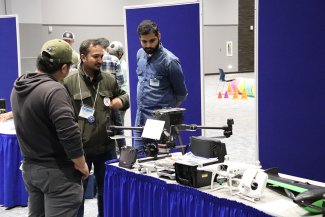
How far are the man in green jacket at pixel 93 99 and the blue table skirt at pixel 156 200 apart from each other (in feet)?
0.64

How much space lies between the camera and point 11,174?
3580mm

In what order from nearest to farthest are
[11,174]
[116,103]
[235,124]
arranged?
[116,103] < [11,174] < [235,124]

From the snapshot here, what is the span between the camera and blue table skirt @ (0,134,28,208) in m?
3.55

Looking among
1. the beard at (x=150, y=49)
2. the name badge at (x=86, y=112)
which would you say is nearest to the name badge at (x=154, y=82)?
the beard at (x=150, y=49)

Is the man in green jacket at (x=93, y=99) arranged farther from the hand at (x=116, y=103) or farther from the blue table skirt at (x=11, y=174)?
the blue table skirt at (x=11, y=174)

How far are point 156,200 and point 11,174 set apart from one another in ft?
5.67

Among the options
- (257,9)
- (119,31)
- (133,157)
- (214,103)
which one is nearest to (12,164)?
(133,157)

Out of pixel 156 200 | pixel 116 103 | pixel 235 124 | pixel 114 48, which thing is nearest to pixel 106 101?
pixel 116 103

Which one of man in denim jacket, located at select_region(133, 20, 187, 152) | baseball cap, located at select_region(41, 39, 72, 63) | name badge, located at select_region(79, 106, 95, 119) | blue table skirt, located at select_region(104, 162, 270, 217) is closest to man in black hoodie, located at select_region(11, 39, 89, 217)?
baseball cap, located at select_region(41, 39, 72, 63)

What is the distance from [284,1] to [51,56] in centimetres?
183

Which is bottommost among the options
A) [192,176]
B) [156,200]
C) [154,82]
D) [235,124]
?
[235,124]

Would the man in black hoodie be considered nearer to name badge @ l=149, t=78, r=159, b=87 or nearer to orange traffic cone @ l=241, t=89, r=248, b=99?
name badge @ l=149, t=78, r=159, b=87

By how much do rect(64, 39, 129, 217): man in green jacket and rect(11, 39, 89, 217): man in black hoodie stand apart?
0.68 m

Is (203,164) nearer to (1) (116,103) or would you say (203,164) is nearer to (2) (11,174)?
(1) (116,103)
